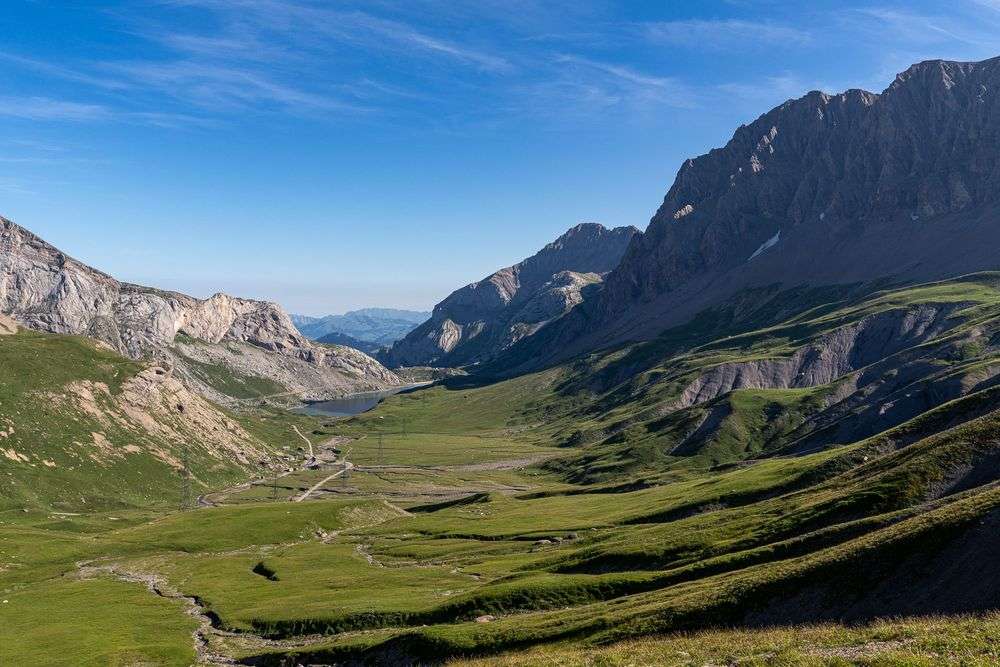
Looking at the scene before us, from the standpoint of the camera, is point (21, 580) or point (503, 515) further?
point (503, 515)

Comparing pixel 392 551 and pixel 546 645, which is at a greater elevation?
pixel 546 645

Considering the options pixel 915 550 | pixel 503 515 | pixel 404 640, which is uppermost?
pixel 915 550

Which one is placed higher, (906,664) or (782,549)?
(906,664)

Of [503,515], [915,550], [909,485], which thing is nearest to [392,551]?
[503,515]

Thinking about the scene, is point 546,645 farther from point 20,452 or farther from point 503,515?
point 20,452

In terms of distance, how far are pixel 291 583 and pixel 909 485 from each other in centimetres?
8211

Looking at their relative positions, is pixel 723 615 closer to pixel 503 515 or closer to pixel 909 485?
pixel 909 485

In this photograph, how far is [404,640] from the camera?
62.6 meters

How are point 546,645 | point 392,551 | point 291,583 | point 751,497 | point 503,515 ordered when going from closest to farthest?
point 546,645
point 291,583
point 751,497
point 392,551
point 503,515

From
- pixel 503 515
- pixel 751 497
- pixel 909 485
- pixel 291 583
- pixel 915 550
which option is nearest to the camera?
pixel 915 550

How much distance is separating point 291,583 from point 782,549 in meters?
71.7

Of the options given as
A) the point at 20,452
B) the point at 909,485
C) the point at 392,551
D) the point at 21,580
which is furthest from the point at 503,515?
the point at 20,452

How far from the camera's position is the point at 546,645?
176 feet

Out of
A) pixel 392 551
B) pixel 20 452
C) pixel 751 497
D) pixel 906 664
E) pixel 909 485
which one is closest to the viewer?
pixel 906 664
